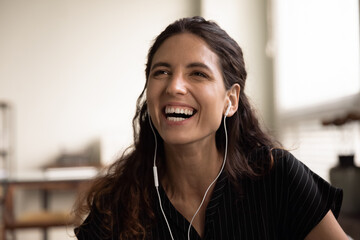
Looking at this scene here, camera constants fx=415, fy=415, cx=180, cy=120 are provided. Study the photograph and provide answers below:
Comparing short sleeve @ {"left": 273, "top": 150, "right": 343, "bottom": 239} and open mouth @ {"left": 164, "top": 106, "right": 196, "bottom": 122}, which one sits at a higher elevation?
open mouth @ {"left": 164, "top": 106, "right": 196, "bottom": 122}

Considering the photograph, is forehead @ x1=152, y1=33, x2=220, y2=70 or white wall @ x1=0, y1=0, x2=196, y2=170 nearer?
forehead @ x1=152, y1=33, x2=220, y2=70

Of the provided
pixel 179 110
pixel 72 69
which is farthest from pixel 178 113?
pixel 72 69

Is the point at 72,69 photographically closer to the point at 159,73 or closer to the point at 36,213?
the point at 36,213

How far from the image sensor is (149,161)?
1.42m

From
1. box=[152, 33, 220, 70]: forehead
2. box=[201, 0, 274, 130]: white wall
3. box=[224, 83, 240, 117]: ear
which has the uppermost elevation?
box=[201, 0, 274, 130]: white wall

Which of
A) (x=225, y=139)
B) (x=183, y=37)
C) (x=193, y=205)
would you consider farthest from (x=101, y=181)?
(x=183, y=37)

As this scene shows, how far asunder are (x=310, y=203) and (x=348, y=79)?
175 cm

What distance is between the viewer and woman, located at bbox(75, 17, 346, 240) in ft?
3.94

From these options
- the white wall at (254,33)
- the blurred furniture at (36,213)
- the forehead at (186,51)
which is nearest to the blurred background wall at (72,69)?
the white wall at (254,33)

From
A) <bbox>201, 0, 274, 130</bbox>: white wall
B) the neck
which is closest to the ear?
the neck

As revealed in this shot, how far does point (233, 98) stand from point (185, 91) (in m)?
0.23

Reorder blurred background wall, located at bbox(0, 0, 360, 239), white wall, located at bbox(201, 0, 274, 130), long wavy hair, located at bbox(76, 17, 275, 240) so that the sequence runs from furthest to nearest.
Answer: blurred background wall, located at bbox(0, 0, 360, 239) < white wall, located at bbox(201, 0, 274, 130) < long wavy hair, located at bbox(76, 17, 275, 240)

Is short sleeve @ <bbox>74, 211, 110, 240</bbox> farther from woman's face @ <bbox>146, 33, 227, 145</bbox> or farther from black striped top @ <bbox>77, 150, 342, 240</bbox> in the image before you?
woman's face @ <bbox>146, 33, 227, 145</bbox>

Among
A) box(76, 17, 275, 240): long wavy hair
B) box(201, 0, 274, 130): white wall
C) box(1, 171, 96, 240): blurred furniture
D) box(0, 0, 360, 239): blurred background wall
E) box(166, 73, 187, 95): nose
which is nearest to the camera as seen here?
box(166, 73, 187, 95): nose
